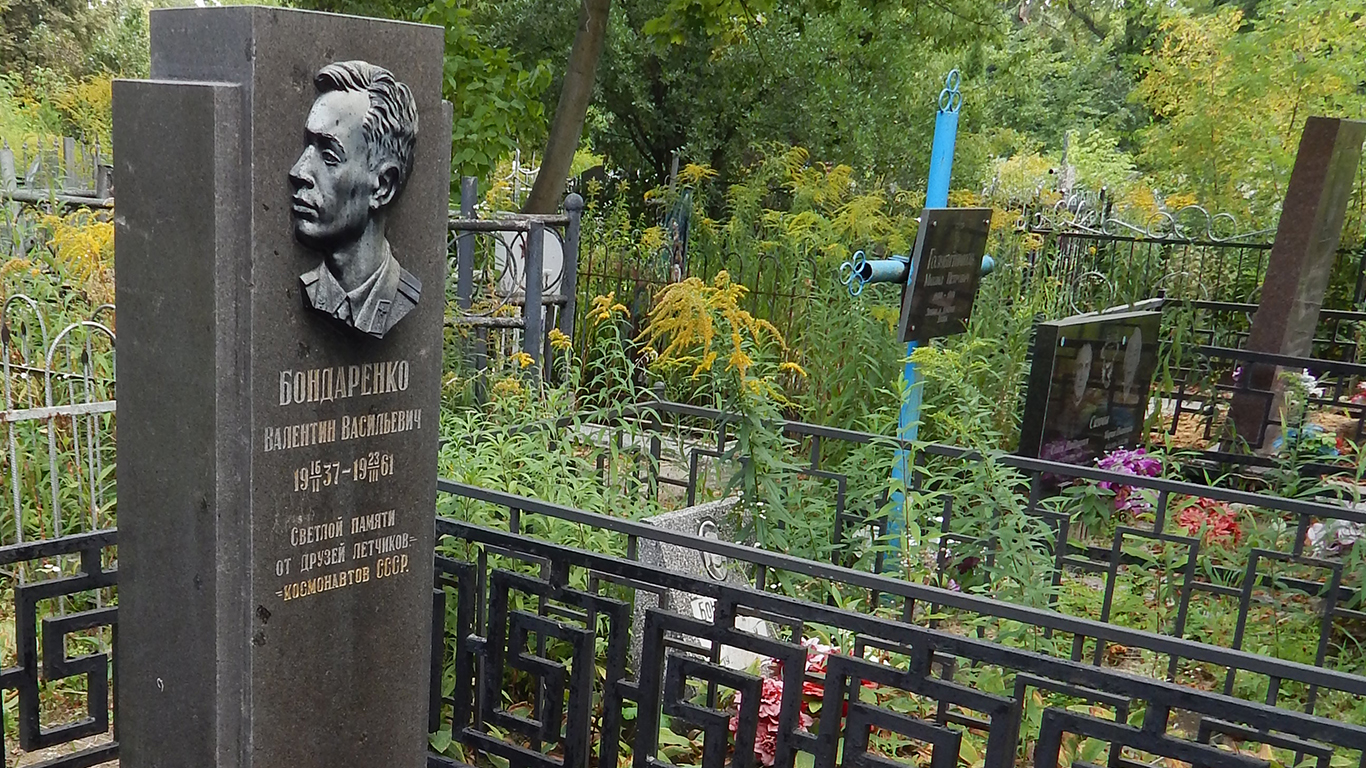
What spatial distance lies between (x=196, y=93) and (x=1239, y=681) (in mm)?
4186

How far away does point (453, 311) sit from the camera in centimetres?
638

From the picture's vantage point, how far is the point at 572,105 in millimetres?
9984

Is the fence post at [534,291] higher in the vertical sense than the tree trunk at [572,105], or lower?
lower

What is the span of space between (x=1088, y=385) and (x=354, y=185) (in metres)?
4.74

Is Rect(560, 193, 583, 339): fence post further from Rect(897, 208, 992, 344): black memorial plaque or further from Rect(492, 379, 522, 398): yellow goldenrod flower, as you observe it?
Rect(897, 208, 992, 344): black memorial plaque

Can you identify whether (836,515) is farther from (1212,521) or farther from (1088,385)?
(1088,385)

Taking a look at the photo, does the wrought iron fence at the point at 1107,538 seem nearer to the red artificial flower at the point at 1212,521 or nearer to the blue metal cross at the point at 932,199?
the red artificial flower at the point at 1212,521

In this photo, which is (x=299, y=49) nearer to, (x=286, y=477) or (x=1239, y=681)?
(x=286, y=477)

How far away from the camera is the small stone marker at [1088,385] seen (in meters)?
6.01

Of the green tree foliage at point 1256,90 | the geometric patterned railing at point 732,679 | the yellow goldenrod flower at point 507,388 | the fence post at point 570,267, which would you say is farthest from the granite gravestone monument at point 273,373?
the green tree foliage at point 1256,90

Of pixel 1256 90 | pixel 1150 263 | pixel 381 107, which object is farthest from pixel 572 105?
pixel 381 107

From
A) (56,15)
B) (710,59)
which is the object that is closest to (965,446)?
(710,59)

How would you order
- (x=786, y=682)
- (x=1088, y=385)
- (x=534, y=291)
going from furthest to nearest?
(x=534, y=291) < (x=1088, y=385) < (x=786, y=682)

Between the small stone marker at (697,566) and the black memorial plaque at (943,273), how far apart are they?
1.19 metres
